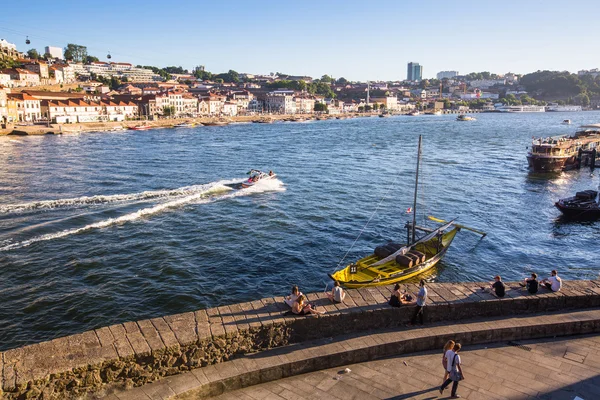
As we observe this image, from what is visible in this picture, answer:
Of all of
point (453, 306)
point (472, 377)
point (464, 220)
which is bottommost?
point (464, 220)

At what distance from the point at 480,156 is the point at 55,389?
6669 cm

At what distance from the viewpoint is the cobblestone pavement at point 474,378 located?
26.1ft

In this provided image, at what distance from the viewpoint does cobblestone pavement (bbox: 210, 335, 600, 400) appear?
796cm

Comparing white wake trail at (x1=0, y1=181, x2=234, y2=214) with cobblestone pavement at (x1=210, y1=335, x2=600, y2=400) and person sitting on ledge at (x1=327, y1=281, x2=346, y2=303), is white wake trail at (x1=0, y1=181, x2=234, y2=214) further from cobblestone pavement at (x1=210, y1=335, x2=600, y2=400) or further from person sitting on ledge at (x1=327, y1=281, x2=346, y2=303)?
cobblestone pavement at (x1=210, y1=335, x2=600, y2=400)

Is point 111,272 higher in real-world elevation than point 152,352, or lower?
lower

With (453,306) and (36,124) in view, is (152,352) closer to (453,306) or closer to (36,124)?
(453,306)

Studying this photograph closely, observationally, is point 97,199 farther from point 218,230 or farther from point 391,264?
point 391,264

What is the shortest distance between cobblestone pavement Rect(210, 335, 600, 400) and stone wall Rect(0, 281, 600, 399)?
0.87 m

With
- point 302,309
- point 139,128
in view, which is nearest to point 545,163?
point 302,309

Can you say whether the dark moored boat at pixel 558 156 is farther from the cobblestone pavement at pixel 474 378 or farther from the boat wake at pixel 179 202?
the cobblestone pavement at pixel 474 378

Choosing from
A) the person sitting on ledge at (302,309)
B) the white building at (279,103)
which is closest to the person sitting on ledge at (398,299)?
the person sitting on ledge at (302,309)

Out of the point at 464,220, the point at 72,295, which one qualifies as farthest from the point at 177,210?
the point at 464,220

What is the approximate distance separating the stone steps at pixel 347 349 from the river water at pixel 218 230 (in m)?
8.67

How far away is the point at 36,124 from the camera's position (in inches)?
3863
